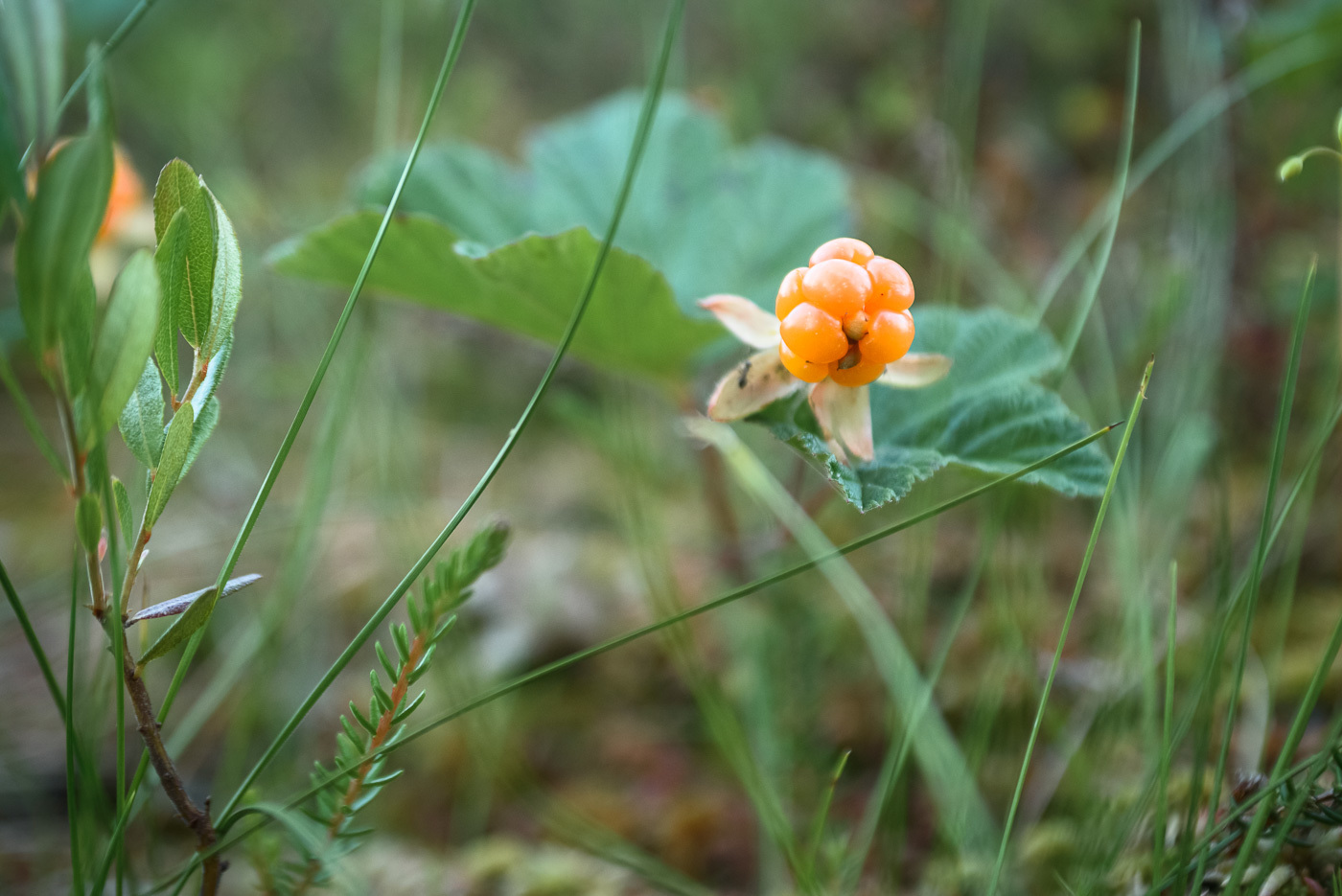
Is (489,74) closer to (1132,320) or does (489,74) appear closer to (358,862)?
(1132,320)

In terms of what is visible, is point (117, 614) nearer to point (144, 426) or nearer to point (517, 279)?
point (144, 426)

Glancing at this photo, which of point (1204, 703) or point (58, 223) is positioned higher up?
point (58, 223)

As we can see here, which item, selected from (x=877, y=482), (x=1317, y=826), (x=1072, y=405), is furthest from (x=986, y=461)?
(x=1072, y=405)

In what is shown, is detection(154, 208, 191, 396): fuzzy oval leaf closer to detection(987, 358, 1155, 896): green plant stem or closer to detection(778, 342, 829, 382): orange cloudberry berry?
detection(778, 342, 829, 382): orange cloudberry berry

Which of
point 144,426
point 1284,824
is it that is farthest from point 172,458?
point 1284,824

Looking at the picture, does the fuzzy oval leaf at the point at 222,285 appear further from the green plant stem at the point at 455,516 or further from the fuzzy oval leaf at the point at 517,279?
the fuzzy oval leaf at the point at 517,279

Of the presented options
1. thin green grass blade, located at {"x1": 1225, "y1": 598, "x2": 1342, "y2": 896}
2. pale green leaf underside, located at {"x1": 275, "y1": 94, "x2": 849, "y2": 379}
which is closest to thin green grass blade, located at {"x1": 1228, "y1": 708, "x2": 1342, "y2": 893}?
thin green grass blade, located at {"x1": 1225, "y1": 598, "x2": 1342, "y2": 896}
